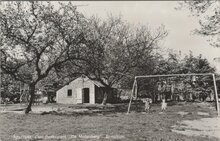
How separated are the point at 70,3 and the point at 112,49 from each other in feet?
44.9

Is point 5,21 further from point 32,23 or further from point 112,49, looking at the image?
point 112,49

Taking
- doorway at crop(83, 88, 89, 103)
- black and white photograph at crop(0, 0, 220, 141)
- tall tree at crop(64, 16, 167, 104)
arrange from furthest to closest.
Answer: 1. doorway at crop(83, 88, 89, 103)
2. tall tree at crop(64, 16, 167, 104)
3. black and white photograph at crop(0, 0, 220, 141)

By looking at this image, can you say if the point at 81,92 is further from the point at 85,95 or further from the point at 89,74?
the point at 89,74

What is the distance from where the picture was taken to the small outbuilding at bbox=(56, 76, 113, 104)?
1847 inches

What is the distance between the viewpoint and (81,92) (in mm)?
47000

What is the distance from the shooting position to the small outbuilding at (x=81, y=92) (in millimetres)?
46906

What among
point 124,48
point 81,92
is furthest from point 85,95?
point 124,48

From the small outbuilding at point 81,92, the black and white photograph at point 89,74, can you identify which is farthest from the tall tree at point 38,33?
the small outbuilding at point 81,92

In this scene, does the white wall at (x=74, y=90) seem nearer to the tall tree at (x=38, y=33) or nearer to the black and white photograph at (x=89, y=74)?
the black and white photograph at (x=89, y=74)

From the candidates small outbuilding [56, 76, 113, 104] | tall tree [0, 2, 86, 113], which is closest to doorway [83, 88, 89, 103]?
small outbuilding [56, 76, 113, 104]

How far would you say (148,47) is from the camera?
1464 inches

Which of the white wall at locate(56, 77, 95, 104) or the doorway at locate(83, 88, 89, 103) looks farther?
the doorway at locate(83, 88, 89, 103)

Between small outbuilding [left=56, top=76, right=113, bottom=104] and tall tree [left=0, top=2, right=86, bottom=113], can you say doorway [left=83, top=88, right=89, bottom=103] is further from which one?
tall tree [left=0, top=2, right=86, bottom=113]

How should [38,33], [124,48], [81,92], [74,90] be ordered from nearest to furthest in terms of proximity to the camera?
[38,33] < [124,48] < [81,92] < [74,90]
